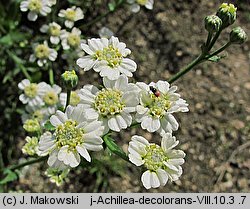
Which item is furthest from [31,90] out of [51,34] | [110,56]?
[110,56]

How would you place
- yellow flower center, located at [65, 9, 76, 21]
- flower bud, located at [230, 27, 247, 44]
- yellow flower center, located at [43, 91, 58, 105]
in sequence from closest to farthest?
flower bud, located at [230, 27, 247, 44] → yellow flower center, located at [43, 91, 58, 105] → yellow flower center, located at [65, 9, 76, 21]

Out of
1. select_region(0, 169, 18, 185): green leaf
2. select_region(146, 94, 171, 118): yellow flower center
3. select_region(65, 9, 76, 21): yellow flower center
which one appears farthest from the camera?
select_region(65, 9, 76, 21): yellow flower center

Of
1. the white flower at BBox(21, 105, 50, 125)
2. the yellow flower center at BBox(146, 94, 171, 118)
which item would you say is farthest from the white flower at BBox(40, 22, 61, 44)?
the yellow flower center at BBox(146, 94, 171, 118)

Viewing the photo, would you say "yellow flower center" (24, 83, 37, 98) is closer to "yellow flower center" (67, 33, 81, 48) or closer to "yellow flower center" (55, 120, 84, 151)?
"yellow flower center" (67, 33, 81, 48)

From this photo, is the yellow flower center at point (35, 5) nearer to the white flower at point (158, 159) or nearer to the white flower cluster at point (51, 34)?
the white flower cluster at point (51, 34)

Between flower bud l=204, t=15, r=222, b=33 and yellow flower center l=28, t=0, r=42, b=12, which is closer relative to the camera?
flower bud l=204, t=15, r=222, b=33

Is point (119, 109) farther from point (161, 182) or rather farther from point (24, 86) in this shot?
point (24, 86)
